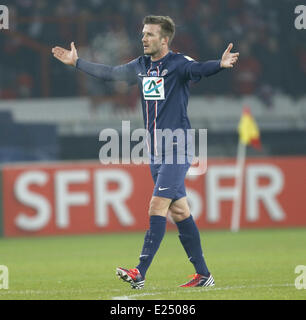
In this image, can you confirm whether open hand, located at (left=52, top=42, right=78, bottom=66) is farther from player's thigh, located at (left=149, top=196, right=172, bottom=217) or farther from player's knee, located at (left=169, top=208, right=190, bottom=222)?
player's knee, located at (left=169, top=208, right=190, bottom=222)

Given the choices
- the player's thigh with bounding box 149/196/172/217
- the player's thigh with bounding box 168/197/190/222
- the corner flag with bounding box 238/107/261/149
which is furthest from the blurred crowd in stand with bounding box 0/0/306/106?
the player's thigh with bounding box 149/196/172/217

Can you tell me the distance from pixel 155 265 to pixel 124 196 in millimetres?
5770

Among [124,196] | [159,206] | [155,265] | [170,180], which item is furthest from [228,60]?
[124,196]

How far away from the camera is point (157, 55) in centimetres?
732

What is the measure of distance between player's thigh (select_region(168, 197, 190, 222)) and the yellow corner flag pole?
8.17m

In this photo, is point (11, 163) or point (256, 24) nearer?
point (11, 163)

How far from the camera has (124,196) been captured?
15.4 meters

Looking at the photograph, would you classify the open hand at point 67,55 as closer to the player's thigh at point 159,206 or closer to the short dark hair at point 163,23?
the short dark hair at point 163,23

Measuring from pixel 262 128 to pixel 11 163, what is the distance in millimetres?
4645

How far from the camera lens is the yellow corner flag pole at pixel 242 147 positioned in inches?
606

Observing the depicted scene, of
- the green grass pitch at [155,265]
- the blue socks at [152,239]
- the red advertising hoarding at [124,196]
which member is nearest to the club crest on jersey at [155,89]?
the blue socks at [152,239]

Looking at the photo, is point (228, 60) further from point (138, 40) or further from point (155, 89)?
point (138, 40)

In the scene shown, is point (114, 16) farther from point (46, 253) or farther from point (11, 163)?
point (46, 253)
